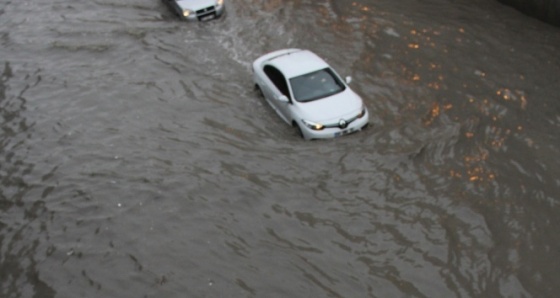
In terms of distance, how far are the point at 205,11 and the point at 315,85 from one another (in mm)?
6983

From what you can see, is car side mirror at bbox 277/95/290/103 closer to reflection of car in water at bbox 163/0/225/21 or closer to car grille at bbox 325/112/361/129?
car grille at bbox 325/112/361/129

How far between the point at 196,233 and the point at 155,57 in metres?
8.23

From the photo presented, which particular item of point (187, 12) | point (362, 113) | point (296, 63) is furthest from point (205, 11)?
point (362, 113)

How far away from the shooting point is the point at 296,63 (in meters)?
14.0

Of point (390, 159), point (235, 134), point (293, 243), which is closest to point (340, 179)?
point (390, 159)

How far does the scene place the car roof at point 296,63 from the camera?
13.7 meters

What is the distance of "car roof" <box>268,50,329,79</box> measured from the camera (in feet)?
45.0

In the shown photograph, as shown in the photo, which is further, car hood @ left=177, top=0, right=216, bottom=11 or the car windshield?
car hood @ left=177, top=0, right=216, bottom=11

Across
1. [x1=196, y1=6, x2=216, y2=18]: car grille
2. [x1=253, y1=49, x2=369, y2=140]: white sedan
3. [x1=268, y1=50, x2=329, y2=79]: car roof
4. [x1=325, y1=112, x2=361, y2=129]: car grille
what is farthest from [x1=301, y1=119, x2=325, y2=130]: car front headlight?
[x1=196, y1=6, x2=216, y2=18]: car grille

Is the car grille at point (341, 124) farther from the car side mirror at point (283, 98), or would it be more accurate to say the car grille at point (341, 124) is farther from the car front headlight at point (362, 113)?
the car side mirror at point (283, 98)

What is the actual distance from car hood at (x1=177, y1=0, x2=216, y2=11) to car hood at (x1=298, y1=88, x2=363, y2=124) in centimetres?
743

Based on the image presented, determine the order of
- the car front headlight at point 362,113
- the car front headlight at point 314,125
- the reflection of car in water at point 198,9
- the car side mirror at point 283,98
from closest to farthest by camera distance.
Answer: the car front headlight at point 314,125
the car front headlight at point 362,113
the car side mirror at point 283,98
the reflection of car in water at point 198,9

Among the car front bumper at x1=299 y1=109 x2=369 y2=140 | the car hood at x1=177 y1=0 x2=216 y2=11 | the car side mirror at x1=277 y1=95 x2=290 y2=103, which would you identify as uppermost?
the car side mirror at x1=277 y1=95 x2=290 y2=103

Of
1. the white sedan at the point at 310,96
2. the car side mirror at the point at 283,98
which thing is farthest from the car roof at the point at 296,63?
the car side mirror at the point at 283,98
